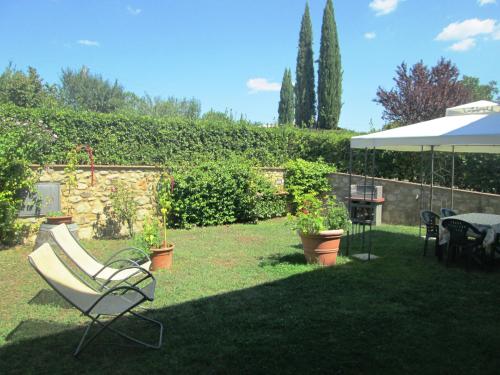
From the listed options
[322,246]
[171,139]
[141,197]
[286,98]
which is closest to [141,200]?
[141,197]

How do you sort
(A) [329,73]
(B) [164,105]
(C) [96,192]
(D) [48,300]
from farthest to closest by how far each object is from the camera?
1. (B) [164,105]
2. (A) [329,73]
3. (C) [96,192]
4. (D) [48,300]

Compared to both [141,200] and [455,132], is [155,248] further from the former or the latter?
[455,132]

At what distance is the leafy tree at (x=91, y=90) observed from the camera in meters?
30.1

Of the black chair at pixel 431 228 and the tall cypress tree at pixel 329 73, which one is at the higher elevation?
the tall cypress tree at pixel 329 73

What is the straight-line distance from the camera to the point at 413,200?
9266mm

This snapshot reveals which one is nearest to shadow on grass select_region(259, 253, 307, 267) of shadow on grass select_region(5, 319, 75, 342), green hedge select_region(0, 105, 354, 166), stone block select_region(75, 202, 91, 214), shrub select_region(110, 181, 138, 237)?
shadow on grass select_region(5, 319, 75, 342)

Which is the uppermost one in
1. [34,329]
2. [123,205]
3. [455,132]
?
[455,132]

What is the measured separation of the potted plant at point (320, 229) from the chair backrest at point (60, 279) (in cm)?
311

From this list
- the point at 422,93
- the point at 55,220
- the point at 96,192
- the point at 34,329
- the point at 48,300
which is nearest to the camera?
the point at 34,329

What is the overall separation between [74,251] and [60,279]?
1.38m

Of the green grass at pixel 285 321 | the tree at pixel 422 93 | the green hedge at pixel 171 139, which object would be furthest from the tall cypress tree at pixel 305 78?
the green grass at pixel 285 321

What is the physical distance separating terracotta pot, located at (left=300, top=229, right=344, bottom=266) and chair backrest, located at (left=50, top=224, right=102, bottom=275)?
2844 millimetres

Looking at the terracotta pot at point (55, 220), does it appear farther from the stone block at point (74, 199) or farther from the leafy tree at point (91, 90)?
the leafy tree at point (91, 90)

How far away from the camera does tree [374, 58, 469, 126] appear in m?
18.2
